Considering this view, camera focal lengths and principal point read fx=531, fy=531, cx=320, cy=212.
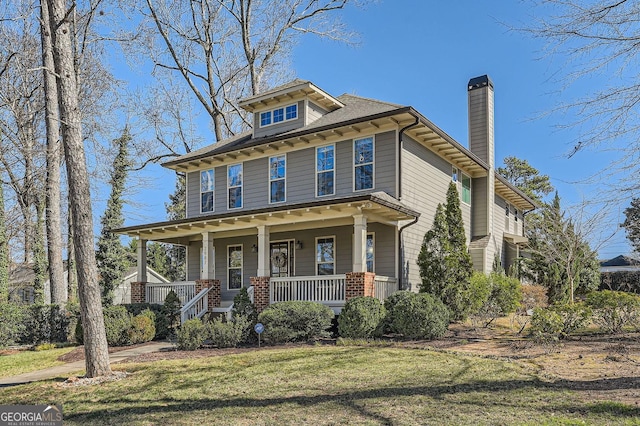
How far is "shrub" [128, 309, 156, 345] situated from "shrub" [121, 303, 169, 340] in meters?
0.48

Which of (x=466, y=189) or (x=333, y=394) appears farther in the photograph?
(x=466, y=189)

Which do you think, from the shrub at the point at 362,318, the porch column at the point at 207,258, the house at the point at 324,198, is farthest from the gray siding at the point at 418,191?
the porch column at the point at 207,258

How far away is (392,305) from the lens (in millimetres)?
12242

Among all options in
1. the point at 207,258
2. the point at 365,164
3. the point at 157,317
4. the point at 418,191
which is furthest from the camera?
the point at 207,258

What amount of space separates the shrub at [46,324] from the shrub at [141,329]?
4500mm

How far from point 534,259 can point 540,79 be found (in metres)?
16.3

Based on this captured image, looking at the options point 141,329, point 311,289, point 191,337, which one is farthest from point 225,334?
point 141,329

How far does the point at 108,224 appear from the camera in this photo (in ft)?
76.5

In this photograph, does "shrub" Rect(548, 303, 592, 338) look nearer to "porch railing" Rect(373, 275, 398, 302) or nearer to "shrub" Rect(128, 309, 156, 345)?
"porch railing" Rect(373, 275, 398, 302)

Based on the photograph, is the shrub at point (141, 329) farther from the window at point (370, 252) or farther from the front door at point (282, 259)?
the window at point (370, 252)

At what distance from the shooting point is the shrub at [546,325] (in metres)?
9.91

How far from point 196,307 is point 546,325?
965 centimetres

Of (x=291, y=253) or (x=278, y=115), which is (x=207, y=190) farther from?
(x=291, y=253)

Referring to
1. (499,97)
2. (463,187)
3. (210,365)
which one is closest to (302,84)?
(463,187)
